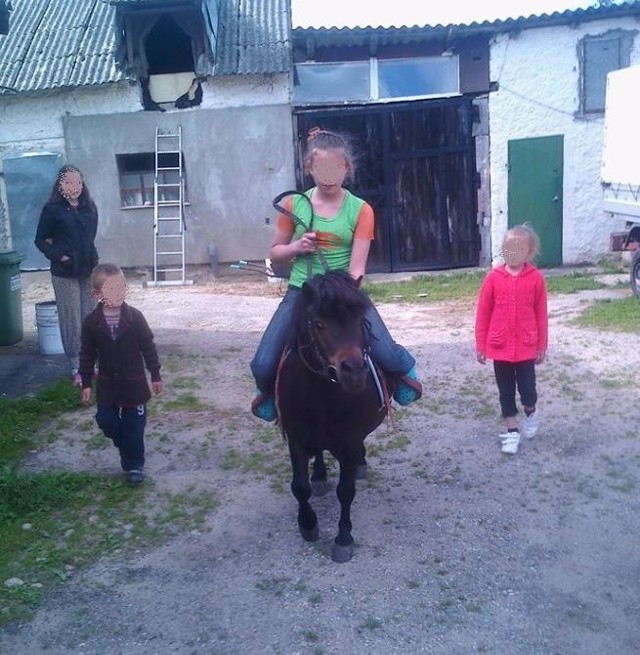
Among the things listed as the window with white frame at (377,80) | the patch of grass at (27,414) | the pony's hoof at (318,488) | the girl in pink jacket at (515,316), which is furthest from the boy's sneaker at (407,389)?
the window with white frame at (377,80)

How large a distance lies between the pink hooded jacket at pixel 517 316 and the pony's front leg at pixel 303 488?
1.79 m

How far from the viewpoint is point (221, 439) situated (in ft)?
19.1

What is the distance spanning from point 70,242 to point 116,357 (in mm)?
2187

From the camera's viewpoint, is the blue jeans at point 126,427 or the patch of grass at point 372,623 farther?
the blue jeans at point 126,427

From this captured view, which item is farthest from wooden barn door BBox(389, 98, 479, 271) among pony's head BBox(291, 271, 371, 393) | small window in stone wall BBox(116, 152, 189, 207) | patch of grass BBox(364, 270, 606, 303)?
pony's head BBox(291, 271, 371, 393)

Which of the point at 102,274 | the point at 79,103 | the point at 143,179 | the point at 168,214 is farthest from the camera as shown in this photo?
the point at 143,179

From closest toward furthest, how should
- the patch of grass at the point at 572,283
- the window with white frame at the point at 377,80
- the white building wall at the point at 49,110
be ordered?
the patch of grass at the point at 572,283
the window with white frame at the point at 377,80
the white building wall at the point at 49,110

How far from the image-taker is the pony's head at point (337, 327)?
3217mm

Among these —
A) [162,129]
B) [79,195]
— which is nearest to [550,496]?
[79,195]

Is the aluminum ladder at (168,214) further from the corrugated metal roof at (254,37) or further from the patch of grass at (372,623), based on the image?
the patch of grass at (372,623)

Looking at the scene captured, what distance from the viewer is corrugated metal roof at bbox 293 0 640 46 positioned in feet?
41.0

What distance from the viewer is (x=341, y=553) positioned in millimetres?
3982

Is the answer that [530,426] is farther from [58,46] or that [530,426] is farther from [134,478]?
[58,46]

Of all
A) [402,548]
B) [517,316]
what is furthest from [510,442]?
[402,548]
